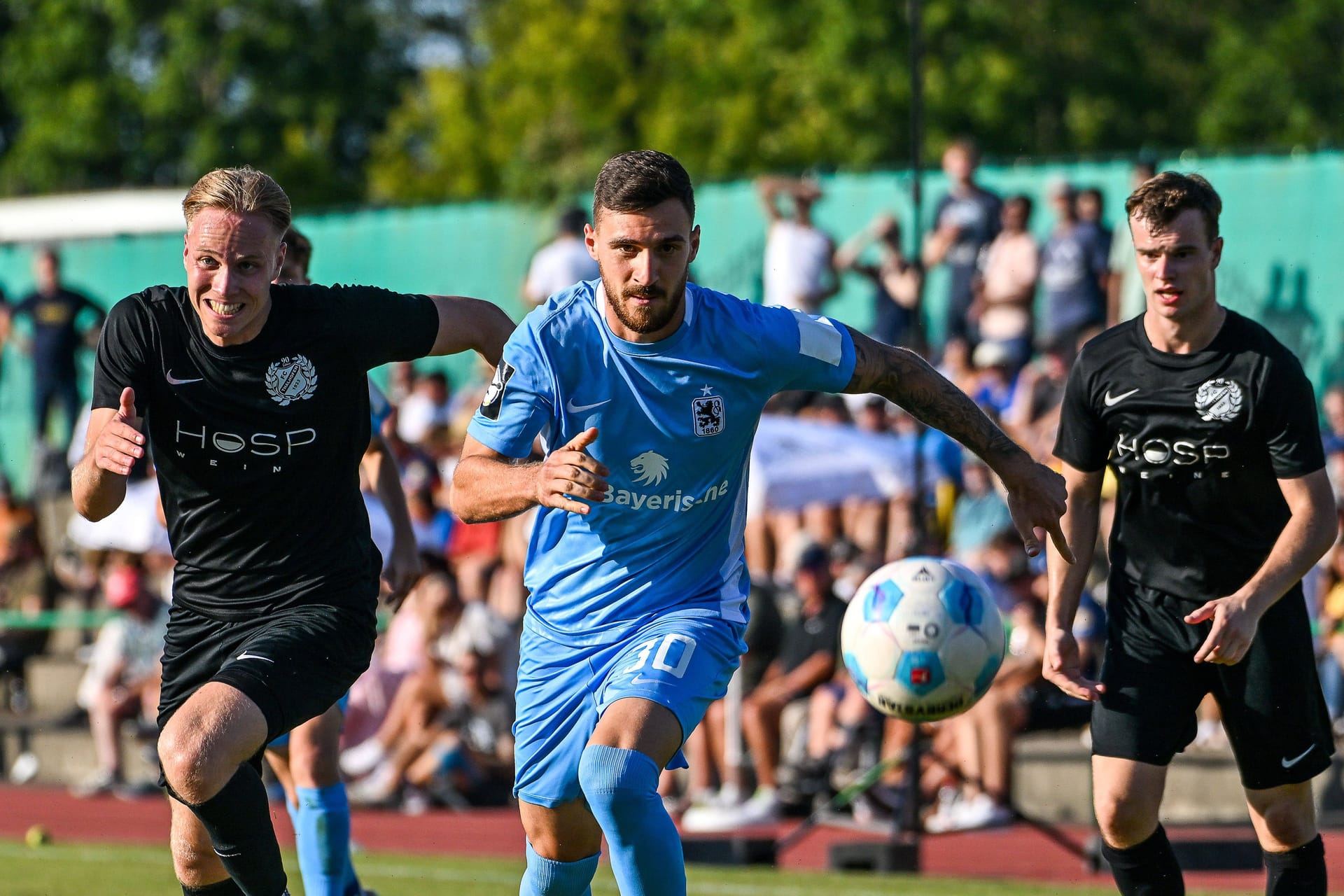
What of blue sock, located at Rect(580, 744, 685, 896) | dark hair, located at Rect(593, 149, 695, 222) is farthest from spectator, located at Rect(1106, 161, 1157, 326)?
blue sock, located at Rect(580, 744, 685, 896)

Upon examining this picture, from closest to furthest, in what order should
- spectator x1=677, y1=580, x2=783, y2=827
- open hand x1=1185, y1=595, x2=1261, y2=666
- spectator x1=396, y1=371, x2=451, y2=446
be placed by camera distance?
open hand x1=1185, y1=595, x2=1261, y2=666
spectator x1=677, y1=580, x2=783, y2=827
spectator x1=396, y1=371, x2=451, y2=446

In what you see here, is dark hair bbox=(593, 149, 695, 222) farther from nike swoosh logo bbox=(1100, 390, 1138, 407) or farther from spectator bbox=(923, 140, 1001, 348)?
spectator bbox=(923, 140, 1001, 348)

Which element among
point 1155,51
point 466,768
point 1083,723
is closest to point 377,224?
point 466,768

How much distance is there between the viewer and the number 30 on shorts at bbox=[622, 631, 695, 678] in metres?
5.32

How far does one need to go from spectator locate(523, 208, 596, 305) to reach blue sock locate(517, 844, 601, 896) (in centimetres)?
1015

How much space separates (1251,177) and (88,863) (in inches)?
396

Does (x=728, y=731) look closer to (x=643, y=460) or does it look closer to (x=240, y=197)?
(x=643, y=460)

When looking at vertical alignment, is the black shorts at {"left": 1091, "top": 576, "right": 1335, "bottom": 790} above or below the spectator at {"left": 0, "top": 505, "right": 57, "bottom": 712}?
above

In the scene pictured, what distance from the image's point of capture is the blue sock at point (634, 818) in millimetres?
5082

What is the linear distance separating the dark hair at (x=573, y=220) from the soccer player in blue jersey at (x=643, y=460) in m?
9.98

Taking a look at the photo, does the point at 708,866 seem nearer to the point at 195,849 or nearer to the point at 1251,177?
the point at 195,849

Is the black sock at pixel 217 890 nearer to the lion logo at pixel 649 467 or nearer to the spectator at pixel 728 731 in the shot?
the lion logo at pixel 649 467

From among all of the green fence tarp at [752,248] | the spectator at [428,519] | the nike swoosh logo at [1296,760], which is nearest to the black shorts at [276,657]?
the nike swoosh logo at [1296,760]

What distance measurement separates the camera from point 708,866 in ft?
34.2
